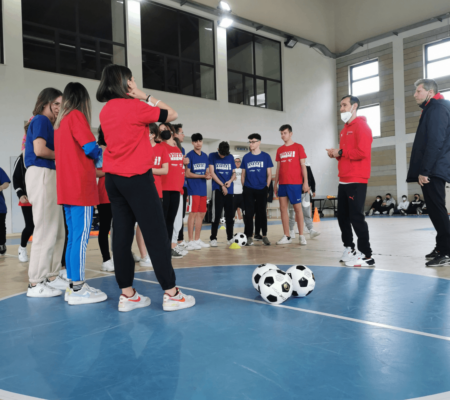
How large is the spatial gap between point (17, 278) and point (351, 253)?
3628mm

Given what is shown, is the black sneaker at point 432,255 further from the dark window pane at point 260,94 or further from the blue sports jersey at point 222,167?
the dark window pane at point 260,94

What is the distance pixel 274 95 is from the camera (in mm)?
16219

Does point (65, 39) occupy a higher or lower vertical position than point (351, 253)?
higher

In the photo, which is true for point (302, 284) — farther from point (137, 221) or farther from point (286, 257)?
point (286, 257)

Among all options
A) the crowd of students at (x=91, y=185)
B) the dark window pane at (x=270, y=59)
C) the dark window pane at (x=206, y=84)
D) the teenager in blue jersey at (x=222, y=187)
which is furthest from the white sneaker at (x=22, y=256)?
the dark window pane at (x=270, y=59)

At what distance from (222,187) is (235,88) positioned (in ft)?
32.9

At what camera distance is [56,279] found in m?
3.38

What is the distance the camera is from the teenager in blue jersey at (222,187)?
6.19 m

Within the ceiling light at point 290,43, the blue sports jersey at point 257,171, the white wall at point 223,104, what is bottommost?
the blue sports jersey at point 257,171

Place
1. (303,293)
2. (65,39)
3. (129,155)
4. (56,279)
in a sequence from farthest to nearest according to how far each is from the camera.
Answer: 1. (65,39)
2. (56,279)
3. (303,293)
4. (129,155)

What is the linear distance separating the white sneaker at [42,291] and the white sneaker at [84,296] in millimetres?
325

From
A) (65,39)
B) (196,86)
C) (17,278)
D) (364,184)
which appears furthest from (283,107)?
(17,278)

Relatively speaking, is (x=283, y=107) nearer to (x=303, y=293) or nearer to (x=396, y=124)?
(x=396, y=124)

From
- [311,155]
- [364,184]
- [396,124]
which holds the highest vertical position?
Result: [396,124]
